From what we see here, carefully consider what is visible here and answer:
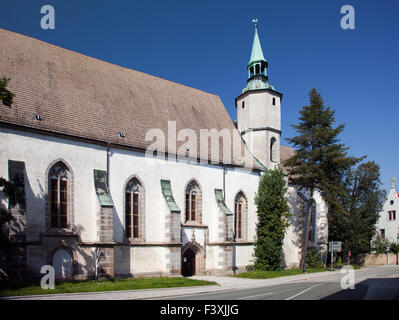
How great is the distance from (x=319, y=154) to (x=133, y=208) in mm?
15913

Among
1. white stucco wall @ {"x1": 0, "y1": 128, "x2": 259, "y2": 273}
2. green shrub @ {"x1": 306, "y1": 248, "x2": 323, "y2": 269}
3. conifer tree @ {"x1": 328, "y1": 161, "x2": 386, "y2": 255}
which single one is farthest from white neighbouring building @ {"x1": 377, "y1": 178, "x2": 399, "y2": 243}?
white stucco wall @ {"x1": 0, "y1": 128, "x2": 259, "y2": 273}

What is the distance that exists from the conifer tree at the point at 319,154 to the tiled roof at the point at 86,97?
6155 millimetres

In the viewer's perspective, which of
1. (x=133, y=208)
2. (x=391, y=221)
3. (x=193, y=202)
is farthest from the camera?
(x=391, y=221)

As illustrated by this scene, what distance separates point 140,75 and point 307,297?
829 inches

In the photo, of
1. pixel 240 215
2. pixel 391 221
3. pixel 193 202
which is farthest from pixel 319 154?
pixel 391 221

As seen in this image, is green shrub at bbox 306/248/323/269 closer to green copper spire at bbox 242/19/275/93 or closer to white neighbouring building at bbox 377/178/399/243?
green copper spire at bbox 242/19/275/93

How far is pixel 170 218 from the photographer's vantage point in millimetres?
24094

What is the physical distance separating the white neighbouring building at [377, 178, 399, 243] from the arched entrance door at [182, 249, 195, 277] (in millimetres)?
41726

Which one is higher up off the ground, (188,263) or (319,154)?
(319,154)

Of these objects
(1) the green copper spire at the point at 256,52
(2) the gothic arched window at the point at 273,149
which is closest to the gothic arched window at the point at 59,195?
(2) the gothic arched window at the point at 273,149

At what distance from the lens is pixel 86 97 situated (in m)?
24.4

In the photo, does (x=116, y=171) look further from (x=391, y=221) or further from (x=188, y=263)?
(x=391, y=221)

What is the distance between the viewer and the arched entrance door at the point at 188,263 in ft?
87.5

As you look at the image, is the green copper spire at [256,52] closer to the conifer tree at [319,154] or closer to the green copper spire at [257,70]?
the green copper spire at [257,70]
